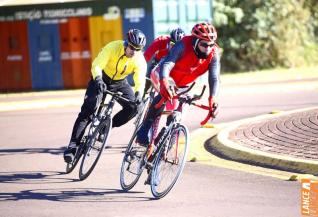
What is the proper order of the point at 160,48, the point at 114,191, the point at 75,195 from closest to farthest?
1. the point at 75,195
2. the point at 114,191
3. the point at 160,48

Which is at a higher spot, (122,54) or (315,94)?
(122,54)

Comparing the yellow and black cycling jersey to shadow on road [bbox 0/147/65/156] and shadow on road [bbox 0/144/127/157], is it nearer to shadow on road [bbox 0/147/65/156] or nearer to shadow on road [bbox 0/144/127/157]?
shadow on road [bbox 0/144/127/157]

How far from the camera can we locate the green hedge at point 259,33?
105 feet

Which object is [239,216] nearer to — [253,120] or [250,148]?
[250,148]

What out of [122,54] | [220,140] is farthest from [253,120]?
[122,54]

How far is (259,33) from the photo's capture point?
32.0m

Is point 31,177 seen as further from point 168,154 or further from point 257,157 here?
point 257,157

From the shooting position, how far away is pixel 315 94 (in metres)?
20.2

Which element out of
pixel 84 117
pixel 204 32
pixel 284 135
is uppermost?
pixel 204 32

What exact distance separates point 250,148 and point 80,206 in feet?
11.6

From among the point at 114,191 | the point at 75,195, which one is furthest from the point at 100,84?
the point at 75,195

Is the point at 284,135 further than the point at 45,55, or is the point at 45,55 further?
the point at 45,55

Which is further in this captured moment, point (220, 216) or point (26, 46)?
point (26, 46)

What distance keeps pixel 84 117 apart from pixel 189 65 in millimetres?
1861
